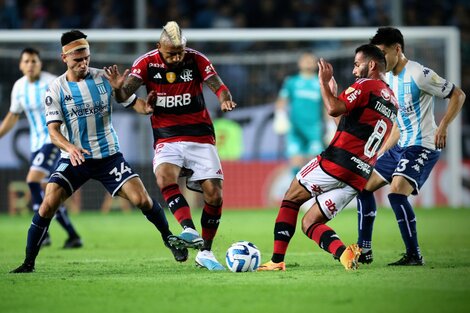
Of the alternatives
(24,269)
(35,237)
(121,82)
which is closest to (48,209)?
(35,237)

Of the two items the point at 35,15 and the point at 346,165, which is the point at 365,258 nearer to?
the point at 346,165

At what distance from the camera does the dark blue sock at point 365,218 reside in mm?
9414

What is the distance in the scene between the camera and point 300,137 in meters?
18.3

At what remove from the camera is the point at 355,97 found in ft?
27.4

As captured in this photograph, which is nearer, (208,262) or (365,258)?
(208,262)

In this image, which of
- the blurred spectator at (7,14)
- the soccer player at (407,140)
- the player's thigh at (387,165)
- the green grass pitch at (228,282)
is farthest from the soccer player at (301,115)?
the soccer player at (407,140)

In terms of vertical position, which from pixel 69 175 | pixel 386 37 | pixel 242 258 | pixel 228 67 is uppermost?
pixel 228 67

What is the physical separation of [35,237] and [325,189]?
268 centimetres

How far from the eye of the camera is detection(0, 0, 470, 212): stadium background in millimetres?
18250

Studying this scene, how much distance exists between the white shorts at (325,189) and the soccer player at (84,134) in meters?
1.38

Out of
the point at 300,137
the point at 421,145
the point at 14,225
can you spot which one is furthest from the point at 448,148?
the point at 421,145

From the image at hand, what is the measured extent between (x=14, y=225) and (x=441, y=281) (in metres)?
9.74

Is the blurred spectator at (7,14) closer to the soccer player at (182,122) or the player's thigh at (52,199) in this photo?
the soccer player at (182,122)

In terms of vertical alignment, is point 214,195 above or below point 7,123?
below
